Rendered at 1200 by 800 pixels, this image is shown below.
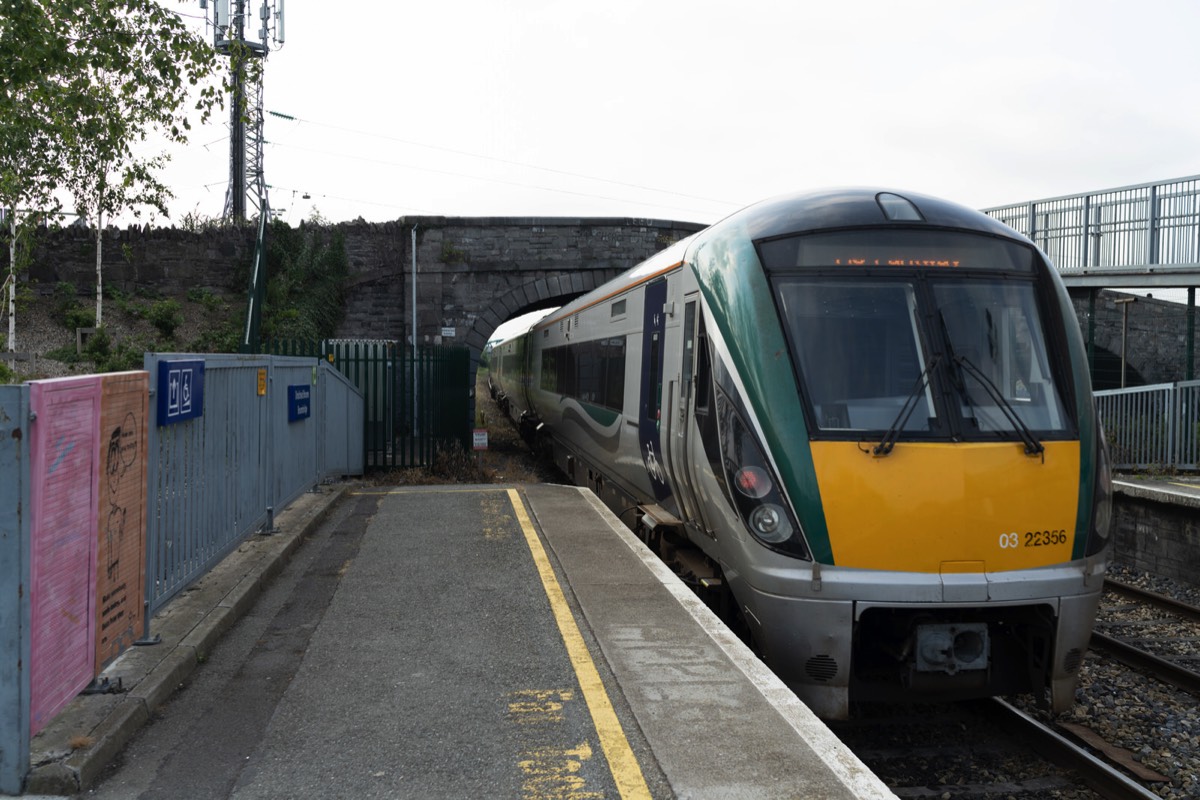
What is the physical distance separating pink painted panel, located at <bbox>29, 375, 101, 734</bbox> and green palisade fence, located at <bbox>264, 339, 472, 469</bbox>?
436 inches

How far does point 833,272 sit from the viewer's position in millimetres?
6055

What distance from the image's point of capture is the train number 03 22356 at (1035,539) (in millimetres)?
5336

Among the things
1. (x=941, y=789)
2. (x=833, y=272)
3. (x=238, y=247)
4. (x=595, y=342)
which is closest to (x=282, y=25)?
(x=238, y=247)

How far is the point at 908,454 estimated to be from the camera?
5.45 meters

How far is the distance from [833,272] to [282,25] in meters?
30.1

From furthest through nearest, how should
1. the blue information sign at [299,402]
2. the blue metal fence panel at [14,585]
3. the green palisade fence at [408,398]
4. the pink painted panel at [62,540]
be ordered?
the green palisade fence at [408,398] < the blue information sign at [299,402] < the pink painted panel at [62,540] < the blue metal fence panel at [14,585]

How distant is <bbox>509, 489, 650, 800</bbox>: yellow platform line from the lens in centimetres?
377

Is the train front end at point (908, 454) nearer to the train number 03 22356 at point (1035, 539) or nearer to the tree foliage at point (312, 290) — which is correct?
the train number 03 22356 at point (1035, 539)

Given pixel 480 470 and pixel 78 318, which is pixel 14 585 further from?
pixel 78 318

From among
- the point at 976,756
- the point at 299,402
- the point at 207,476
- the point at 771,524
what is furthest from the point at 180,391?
the point at 976,756

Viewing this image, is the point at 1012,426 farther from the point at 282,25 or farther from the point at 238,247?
the point at 282,25

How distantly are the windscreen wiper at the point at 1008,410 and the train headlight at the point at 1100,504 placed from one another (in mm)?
433

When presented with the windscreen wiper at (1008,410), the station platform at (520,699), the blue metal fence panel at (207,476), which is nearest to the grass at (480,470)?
the blue metal fence panel at (207,476)

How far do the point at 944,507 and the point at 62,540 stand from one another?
4.26 m
